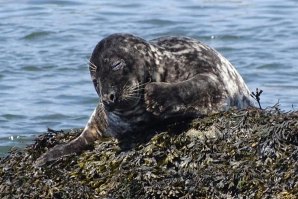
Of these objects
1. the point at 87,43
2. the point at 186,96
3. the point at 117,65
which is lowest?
the point at 87,43

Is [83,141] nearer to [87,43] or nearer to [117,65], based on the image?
[117,65]

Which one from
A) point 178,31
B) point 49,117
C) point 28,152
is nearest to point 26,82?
point 49,117

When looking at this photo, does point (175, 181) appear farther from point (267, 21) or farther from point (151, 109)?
point (267, 21)

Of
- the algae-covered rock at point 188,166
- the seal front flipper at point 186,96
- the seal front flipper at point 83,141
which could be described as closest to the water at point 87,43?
the seal front flipper at point 83,141

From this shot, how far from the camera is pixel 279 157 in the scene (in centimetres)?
582

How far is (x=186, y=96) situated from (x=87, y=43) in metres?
8.48

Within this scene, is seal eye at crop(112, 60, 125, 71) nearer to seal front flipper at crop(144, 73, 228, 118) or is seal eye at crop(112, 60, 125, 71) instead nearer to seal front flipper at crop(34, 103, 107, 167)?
seal front flipper at crop(144, 73, 228, 118)

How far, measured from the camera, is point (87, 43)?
14.6m

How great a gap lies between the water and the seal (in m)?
3.66

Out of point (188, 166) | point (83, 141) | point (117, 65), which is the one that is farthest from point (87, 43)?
point (188, 166)

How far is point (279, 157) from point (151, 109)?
77 cm

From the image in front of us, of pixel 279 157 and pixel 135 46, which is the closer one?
pixel 279 157

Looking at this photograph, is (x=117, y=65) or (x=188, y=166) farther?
(x=117, y=65)

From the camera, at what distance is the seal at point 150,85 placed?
6.14 m
